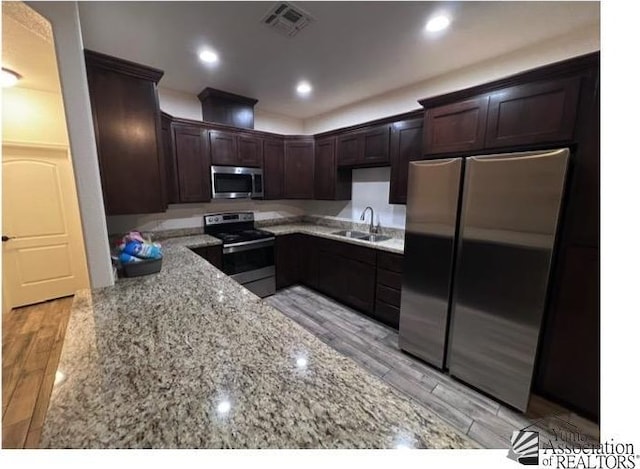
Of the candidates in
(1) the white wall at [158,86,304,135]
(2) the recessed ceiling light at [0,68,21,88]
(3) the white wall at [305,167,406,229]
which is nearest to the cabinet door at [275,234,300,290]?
(3) the white wall at [305,167,406,229]

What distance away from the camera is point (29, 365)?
7.34 feet

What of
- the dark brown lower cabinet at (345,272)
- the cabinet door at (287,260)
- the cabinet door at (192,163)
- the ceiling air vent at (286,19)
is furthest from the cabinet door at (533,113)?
the cabinet door at (192,163)

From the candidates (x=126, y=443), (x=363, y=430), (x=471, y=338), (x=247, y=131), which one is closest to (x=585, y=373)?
(x=471, y=338)

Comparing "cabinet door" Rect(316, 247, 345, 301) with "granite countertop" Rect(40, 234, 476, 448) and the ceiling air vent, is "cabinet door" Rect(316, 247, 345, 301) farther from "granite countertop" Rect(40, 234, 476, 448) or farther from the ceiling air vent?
the ceiling air vent

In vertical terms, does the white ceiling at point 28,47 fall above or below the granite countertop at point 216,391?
above

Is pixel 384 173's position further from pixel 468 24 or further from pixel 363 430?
pixel 363 430

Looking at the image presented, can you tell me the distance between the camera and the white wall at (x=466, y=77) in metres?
1.87

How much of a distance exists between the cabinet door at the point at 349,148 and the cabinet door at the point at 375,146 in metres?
0.09

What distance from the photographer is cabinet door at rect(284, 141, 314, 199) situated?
3643 mm

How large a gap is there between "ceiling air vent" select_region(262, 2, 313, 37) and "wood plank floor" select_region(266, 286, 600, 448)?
8.80ft

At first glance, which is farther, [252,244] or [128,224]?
[252,244]

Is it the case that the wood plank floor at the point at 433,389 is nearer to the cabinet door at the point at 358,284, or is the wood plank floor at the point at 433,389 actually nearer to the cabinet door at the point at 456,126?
the cabinet door at the point at 358,284

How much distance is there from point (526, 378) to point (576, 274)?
777 mm

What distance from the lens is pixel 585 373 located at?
1.66m
